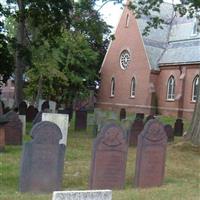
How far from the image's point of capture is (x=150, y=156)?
965 cm

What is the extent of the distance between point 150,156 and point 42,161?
7.43 ft

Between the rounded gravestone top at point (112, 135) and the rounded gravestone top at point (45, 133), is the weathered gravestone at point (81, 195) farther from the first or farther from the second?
the rounded gravestone top at point (112, 135)

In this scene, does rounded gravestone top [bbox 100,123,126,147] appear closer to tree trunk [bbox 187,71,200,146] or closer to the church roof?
tree trunk [bbox 187,71,200,146]

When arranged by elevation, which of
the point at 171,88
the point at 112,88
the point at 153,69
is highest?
the point at 153,69

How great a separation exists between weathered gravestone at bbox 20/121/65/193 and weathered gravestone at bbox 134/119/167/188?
170 centimetres

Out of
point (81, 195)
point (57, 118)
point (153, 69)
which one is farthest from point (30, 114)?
point (153, 69)

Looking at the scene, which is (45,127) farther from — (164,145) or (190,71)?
(190,71)

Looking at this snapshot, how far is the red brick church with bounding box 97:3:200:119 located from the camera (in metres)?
44.7

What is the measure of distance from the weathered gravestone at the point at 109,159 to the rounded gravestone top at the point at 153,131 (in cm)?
62

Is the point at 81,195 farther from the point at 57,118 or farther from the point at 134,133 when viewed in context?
the point at 134,133

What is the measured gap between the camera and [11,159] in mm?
11844

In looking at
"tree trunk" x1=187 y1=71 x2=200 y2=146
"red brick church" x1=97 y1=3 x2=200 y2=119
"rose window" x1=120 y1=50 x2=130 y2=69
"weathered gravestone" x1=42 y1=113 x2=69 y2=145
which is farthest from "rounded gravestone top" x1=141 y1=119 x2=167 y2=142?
"rose window" x1=120 y1=50 x2=130 y2=69

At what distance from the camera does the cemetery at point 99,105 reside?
857 cm

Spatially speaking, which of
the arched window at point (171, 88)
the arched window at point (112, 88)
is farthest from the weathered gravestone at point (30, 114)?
the arched window at point (112, 88)
